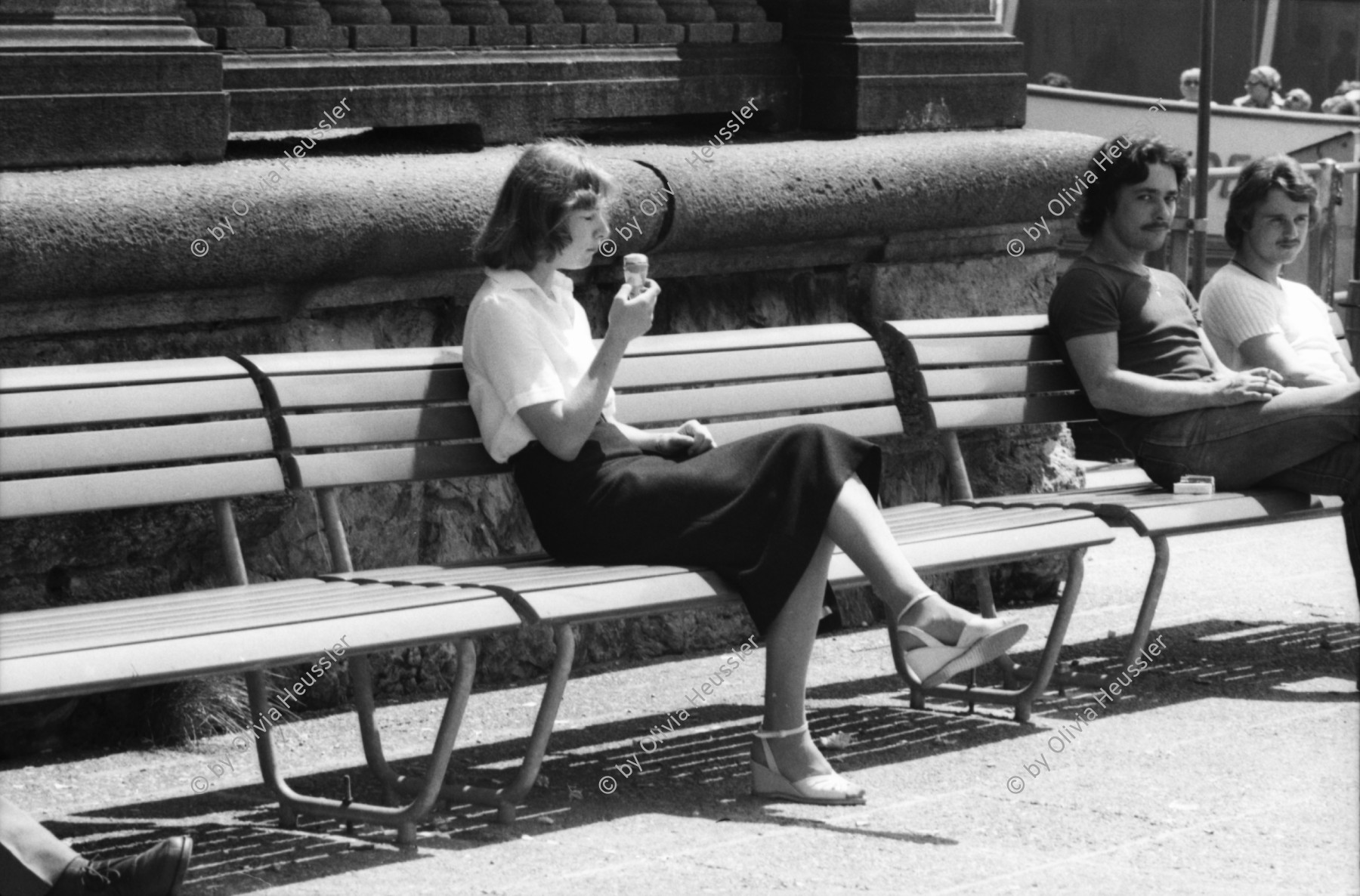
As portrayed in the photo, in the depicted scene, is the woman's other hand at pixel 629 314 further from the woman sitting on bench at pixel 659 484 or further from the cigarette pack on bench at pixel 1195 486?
the cigarette pack on bench at pixel 1195 486

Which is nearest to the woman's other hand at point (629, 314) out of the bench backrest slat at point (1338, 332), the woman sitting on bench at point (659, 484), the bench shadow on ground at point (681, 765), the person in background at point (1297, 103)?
the woman sitting on bench at point (659, 484)

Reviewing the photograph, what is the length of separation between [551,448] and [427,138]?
1.43 metres

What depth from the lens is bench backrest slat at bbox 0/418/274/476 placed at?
4.22 meters

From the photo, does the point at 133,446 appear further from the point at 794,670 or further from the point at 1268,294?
the point at 1268,294

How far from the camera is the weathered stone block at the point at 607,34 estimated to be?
607 centimetres

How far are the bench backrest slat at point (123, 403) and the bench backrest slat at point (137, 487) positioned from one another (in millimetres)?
107

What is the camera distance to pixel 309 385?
462 centimetres

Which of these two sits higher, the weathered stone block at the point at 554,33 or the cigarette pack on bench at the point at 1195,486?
the weathered stone block at the point at 554,33

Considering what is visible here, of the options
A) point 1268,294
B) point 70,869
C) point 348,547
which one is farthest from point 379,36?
point 70,869

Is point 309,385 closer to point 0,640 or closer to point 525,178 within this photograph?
point 525,178

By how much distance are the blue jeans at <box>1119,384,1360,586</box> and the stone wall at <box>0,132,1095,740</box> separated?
0.91 meters

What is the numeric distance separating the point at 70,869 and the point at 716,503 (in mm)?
1529

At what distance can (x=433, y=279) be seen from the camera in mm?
5402

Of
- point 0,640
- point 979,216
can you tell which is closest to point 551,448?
point 0,640
